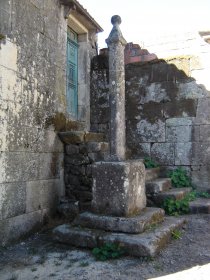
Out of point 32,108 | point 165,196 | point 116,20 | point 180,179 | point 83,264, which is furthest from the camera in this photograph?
point 180,179

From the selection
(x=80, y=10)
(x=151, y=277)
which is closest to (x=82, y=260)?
(x=151, y=277)

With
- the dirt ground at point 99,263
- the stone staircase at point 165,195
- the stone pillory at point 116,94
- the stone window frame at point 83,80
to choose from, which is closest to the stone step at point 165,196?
the stone staircase at point 165,195

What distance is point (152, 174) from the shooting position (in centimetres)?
579

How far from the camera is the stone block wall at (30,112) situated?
4137 mm

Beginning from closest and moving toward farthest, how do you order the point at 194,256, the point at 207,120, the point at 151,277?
the point at 151,277 < the point at 194,256 < the point at 207,120

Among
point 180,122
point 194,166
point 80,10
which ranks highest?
point 80,10

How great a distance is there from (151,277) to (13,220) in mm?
2012

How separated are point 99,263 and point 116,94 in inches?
85.8

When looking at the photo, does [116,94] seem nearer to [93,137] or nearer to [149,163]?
[93,137]

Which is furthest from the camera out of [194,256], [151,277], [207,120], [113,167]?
[207,120]

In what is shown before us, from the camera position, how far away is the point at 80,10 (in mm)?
6031

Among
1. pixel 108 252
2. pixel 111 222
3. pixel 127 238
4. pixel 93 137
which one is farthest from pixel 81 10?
pixel 108 252

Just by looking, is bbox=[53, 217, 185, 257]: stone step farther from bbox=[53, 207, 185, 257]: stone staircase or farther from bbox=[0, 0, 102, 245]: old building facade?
bbox=[0, 0, 102, 245]: old building facade

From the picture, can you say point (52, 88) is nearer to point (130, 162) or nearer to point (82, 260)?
point (130, 162)
